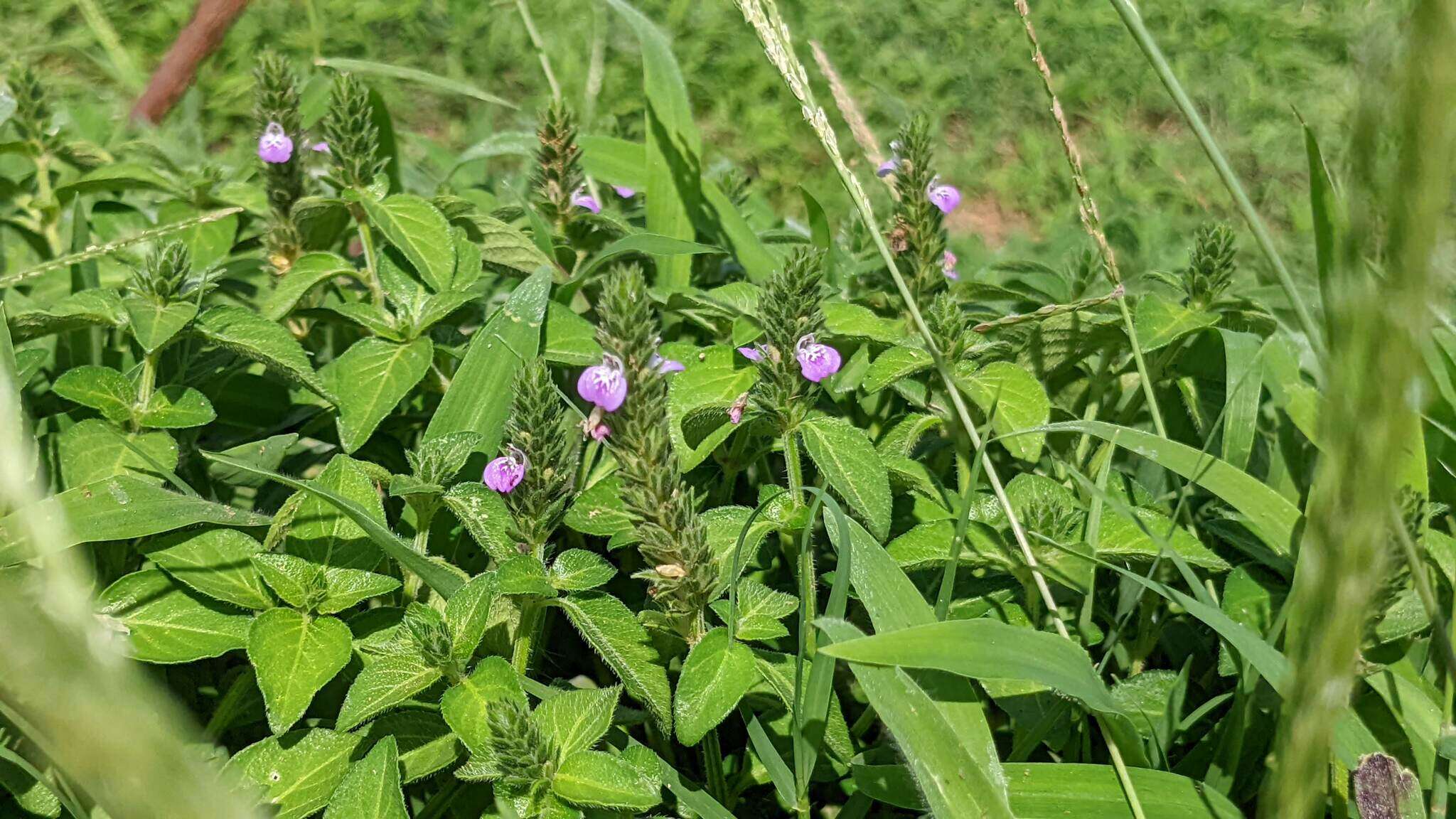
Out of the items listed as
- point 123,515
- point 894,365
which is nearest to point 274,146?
point 123,515

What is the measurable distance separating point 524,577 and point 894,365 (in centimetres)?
63

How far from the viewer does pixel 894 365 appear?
167 centimetres

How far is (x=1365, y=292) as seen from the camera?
1.73 ft

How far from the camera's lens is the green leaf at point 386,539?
4.41 ft

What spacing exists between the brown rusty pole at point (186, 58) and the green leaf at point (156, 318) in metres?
2.32

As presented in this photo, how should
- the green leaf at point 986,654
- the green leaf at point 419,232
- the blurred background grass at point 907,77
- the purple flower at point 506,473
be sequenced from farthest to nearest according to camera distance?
the blurred background grass at point 907,77 → the green leaf at point 419,232 → the purple flower at point 506,473 → the green leaf at point 986,654

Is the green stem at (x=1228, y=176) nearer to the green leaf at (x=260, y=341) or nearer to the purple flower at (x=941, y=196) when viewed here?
the purple flower at (x=941, y=196)

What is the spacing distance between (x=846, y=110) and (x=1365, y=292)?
50.4 inches

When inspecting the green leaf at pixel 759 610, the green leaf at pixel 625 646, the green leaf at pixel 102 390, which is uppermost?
the green leaf at pixel 102 390

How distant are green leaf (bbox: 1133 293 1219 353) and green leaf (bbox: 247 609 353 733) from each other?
1244 millimetres

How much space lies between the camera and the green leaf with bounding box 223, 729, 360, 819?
1346mm

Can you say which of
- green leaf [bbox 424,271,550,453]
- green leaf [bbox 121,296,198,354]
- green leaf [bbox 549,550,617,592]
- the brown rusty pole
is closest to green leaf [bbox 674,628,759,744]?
green leaf [bbox 549,550,617,592]

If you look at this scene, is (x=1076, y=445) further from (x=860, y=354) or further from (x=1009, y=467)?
(x=860, y=354)

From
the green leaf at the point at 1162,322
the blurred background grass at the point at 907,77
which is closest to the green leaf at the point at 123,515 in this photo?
the green leaf at the point at 1162,322
